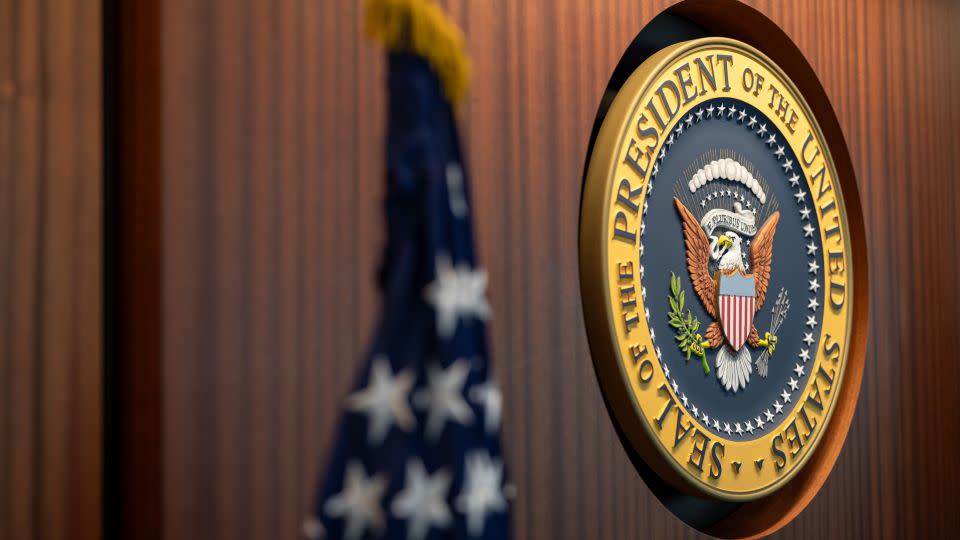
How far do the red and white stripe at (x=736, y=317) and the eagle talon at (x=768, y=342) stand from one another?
0.07m

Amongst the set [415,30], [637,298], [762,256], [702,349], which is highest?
[415,30]

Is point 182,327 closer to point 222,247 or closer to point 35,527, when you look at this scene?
point 222,247

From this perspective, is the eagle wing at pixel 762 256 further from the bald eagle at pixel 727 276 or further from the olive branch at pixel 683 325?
the olive branch at pixel 683 325

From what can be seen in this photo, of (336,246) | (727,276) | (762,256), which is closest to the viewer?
(336,246)

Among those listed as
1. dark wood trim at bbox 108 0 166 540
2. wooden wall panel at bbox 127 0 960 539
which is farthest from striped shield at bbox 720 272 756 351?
dark wood trim at bbox 108 0 166 540

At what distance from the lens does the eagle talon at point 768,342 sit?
2297mm

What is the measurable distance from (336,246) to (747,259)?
1222 mm

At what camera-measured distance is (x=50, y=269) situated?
133 centimetres

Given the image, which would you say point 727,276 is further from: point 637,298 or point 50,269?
point 50,269

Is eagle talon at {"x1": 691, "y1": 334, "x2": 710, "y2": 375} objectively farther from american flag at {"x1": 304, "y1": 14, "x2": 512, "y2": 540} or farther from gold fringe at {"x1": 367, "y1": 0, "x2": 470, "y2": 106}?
gold fringe at {"x1": 367, "y1": 0, "x2": 470, "y2": 106}

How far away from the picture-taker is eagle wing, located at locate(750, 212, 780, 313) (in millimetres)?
2270

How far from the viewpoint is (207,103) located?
1300 millimetres

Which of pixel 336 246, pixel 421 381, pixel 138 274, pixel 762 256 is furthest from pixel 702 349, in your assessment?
pixel 138 274

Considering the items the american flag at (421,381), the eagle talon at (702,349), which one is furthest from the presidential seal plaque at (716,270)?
the american flag at (421,381)
